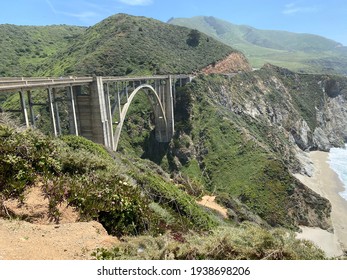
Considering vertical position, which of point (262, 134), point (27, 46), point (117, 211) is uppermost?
point (27, 46)

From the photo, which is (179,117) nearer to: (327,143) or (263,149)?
(263,149)

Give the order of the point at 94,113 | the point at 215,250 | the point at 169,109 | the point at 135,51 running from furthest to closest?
1. the point at 135,51
2. the point at 169,109
3. the point at 94,113
4. the point at 215,250

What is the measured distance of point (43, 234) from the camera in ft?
26.6

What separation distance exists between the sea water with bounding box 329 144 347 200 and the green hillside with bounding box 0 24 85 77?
7806cm

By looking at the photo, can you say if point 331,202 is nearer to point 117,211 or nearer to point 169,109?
point 169,109

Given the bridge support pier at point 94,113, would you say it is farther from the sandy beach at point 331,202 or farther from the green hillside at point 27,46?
the green hillside at point 27,46

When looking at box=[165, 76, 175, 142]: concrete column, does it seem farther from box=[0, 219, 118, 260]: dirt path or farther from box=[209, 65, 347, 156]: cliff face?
box=[0, 219, 118, 260]: dirt path

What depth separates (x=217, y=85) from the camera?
7481cm

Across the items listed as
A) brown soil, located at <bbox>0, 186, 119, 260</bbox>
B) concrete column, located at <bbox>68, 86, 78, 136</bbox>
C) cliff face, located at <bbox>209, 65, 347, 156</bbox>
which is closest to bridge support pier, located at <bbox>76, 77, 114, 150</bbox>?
concrete column, located at <bbox>68, 86, 78, 136</bbox>

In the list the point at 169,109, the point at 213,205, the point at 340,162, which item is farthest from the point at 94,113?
the point at 340,162

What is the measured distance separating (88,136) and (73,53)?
206 feet

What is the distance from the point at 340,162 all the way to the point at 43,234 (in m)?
78.3
